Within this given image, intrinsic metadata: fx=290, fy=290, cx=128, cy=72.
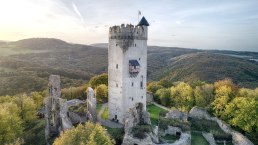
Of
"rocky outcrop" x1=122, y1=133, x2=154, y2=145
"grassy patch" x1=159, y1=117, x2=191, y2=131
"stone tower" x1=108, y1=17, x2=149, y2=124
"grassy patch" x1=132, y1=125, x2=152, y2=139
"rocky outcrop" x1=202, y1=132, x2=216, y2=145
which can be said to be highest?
"stone tower" x1=108, y1=17, x2=149, y2=124

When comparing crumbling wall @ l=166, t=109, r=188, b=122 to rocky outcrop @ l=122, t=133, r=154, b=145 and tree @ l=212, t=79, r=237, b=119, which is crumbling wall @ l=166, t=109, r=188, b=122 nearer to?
tree @ l=212, t=79, r=237, b=119

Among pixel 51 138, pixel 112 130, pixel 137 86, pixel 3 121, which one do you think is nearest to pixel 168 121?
pixel 137 86

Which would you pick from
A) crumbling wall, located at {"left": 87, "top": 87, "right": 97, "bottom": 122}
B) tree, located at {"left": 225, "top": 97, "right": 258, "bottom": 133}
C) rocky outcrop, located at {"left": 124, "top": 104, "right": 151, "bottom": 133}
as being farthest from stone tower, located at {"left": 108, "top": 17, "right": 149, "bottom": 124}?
tree, located at {"left": 225, "top": 97, "right": 258, "bottom": 133}

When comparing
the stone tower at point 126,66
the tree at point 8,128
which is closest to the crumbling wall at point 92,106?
the stone tower at point 126,66

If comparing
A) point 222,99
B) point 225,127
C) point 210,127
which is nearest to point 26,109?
point 210,127

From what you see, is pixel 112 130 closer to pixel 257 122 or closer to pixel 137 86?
pixel 137 86

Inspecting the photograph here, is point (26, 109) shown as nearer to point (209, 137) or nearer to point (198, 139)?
point (198, 139)
